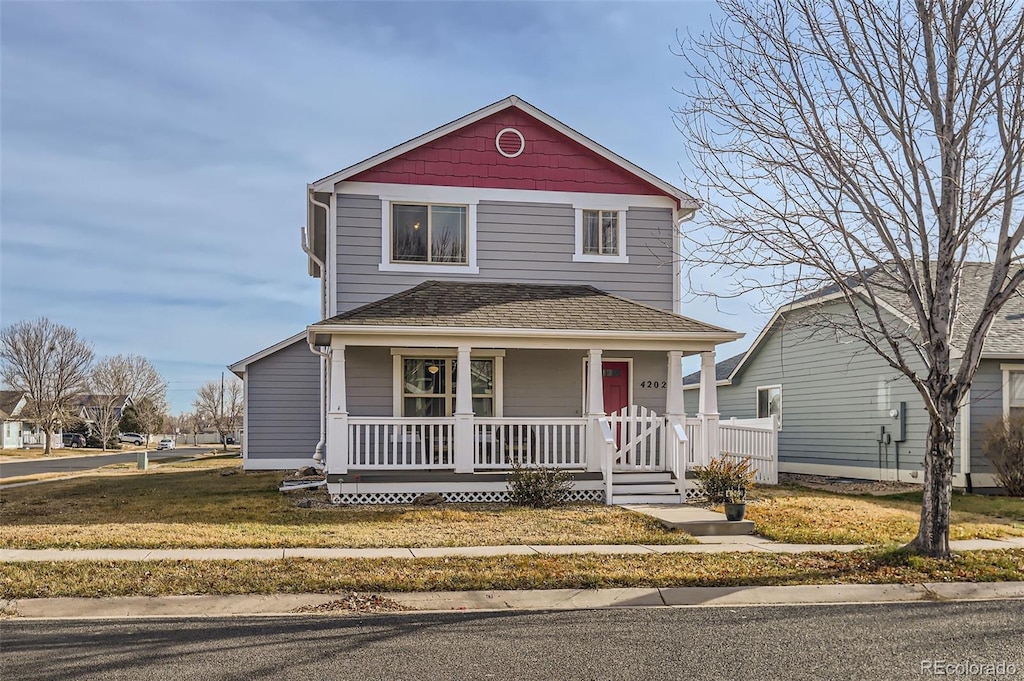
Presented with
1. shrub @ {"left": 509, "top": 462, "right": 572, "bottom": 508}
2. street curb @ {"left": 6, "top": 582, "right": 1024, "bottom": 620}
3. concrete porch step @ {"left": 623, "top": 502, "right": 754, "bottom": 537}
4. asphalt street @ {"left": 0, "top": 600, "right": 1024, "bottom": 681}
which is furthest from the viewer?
shrub @ {"left": 509, "top": 462, "right": 572, "bottom": 508}

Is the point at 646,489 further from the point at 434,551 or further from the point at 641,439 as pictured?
the point at 434,551

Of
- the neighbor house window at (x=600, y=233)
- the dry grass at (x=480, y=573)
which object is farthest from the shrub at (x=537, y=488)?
the neighbor house window at (x=600, y=233)

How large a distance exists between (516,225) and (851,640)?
41.8 feet

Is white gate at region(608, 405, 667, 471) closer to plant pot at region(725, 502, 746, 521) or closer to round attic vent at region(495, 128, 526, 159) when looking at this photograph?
plant pot at region(725, 502, 746, 521)

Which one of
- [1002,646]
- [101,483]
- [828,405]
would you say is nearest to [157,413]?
[101,483]

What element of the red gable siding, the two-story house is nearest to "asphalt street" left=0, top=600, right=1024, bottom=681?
the two-story house

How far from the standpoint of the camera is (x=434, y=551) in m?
10.4

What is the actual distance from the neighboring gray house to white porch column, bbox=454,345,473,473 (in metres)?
5.89

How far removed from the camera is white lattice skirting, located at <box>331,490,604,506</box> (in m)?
15.4

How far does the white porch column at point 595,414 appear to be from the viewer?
16170mm

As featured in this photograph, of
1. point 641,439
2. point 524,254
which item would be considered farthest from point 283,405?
point 641,439

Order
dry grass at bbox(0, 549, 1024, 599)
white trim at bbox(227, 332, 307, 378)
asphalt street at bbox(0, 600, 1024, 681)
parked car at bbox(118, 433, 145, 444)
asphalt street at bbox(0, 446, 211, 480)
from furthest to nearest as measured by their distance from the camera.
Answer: parked car at bbox(118, 433, 145, 444) → asphalt street at bbox(0, 446, 211, 480) → white trim at bbox(227, 332, 307, 378) → dry grass at bbox(0, 549, 1024, 599) → asphalt street at bbox(0, 600, 1024, 681)

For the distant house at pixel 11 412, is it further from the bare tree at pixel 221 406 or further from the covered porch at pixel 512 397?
the covered porch at pixel 512 397

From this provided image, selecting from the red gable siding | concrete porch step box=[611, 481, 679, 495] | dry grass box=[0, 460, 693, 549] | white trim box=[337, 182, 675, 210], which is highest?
the red gable siding
